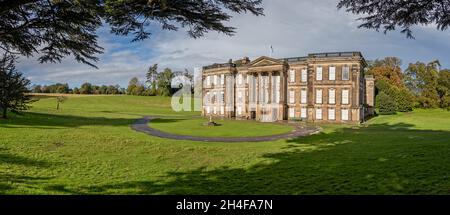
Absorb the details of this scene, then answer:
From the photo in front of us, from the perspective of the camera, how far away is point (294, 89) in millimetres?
55656

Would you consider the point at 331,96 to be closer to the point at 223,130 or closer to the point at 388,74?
the point at 223,130

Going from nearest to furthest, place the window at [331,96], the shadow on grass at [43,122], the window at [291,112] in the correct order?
the shadow on grass at [43,122] → the window at [331,96] → the window at [291,112]

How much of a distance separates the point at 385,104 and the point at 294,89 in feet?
69.6

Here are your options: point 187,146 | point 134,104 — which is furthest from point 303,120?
point 134,104

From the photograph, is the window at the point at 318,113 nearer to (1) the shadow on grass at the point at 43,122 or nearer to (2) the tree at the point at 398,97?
(2) the tree at the point at 398,97

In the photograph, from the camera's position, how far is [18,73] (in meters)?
32.0

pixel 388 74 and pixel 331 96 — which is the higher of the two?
pixel 388 74

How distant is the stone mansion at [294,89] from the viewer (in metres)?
50.5

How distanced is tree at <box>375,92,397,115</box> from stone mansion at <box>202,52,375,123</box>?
362cm

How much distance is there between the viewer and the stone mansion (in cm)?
5050

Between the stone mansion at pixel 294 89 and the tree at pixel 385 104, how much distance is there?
11.9 ft

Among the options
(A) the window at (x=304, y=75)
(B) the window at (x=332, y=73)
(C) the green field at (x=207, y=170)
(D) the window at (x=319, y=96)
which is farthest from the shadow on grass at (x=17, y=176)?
(A) the window at (x=304, y=75)

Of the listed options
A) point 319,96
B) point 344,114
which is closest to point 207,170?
point 344,114

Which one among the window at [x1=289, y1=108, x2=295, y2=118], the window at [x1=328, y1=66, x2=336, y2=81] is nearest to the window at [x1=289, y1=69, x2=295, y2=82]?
the window at [x1=289, y1=108, x2=295, y2=118]
